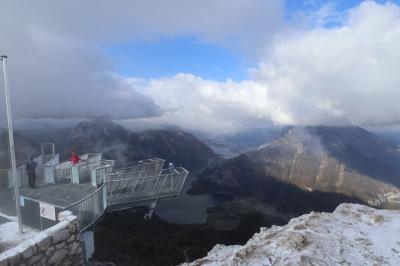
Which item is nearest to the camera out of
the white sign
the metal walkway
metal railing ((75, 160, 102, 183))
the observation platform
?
the white sign

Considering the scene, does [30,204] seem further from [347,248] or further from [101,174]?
[347,248]

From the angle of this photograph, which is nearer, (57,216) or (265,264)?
(265,264)

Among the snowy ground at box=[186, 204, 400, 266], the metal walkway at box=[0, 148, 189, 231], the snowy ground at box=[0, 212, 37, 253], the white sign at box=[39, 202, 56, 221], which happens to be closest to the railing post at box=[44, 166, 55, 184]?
the metal walkway at box=[0, 148, 189, 231]

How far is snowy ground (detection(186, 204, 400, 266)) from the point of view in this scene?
11117 mm

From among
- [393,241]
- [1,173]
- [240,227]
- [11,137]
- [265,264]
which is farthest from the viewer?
[240,227]

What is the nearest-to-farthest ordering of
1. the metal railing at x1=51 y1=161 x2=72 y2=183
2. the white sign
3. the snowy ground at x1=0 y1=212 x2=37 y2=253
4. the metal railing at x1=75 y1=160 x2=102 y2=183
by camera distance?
the snowy ground at x1=0 y1=212 x2=37 y2=253 < the white sign < the metal railing at x1=75 y1=160 x2=102 y2=183 < the metal railing at x1=51 y1=161 x2=72 y2=183

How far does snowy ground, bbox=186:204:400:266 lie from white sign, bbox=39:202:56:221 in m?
6.51

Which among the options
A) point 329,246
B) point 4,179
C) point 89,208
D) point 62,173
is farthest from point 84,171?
point 329,246

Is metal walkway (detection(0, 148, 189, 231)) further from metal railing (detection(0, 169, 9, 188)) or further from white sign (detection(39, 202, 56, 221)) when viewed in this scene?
white sign (detection(39, 202, 56, 221))

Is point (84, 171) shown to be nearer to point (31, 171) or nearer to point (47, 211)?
point (31, 171)

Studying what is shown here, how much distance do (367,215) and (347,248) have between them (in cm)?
573

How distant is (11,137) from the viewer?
1451 cm

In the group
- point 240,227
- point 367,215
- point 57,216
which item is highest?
point 57,216

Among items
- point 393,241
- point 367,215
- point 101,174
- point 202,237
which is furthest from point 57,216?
point 202,237
